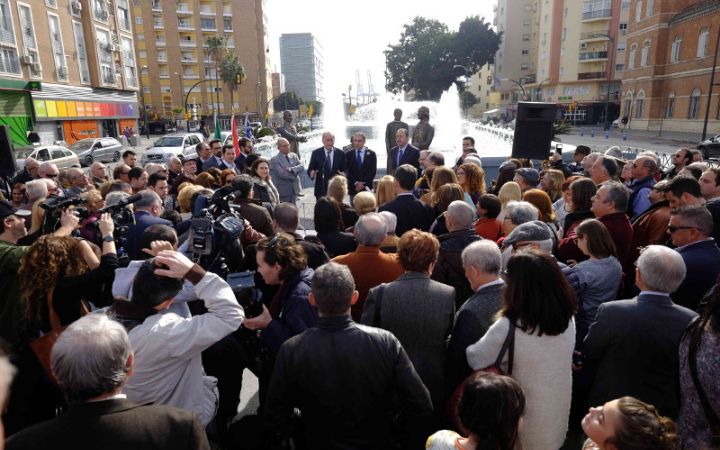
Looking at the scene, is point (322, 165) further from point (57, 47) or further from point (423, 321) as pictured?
point (57, 47)

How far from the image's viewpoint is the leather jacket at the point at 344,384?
230 cm

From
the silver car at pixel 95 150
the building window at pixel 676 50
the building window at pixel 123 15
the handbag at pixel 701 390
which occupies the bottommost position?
the silver car at pixel 95 150

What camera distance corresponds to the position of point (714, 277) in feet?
10.9

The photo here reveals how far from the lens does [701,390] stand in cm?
224

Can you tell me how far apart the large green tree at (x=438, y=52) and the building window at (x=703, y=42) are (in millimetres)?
31981

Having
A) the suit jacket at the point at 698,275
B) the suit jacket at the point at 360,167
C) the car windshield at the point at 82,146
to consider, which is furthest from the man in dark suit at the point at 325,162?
the car windshield at the point at 82,146

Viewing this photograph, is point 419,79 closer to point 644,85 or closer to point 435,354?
point 644,85

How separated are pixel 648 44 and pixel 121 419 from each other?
57.6 meters

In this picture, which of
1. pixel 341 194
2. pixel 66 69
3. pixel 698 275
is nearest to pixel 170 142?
pixel 66 69

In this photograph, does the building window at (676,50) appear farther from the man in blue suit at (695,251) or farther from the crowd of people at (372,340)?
the man in blue suit at (695,251)

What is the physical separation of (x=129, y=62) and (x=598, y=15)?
56.1 m

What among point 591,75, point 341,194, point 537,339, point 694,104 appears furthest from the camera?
point 591,75

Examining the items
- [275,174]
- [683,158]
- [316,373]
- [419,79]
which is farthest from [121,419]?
[419,79]

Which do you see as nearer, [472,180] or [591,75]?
[472,180]
